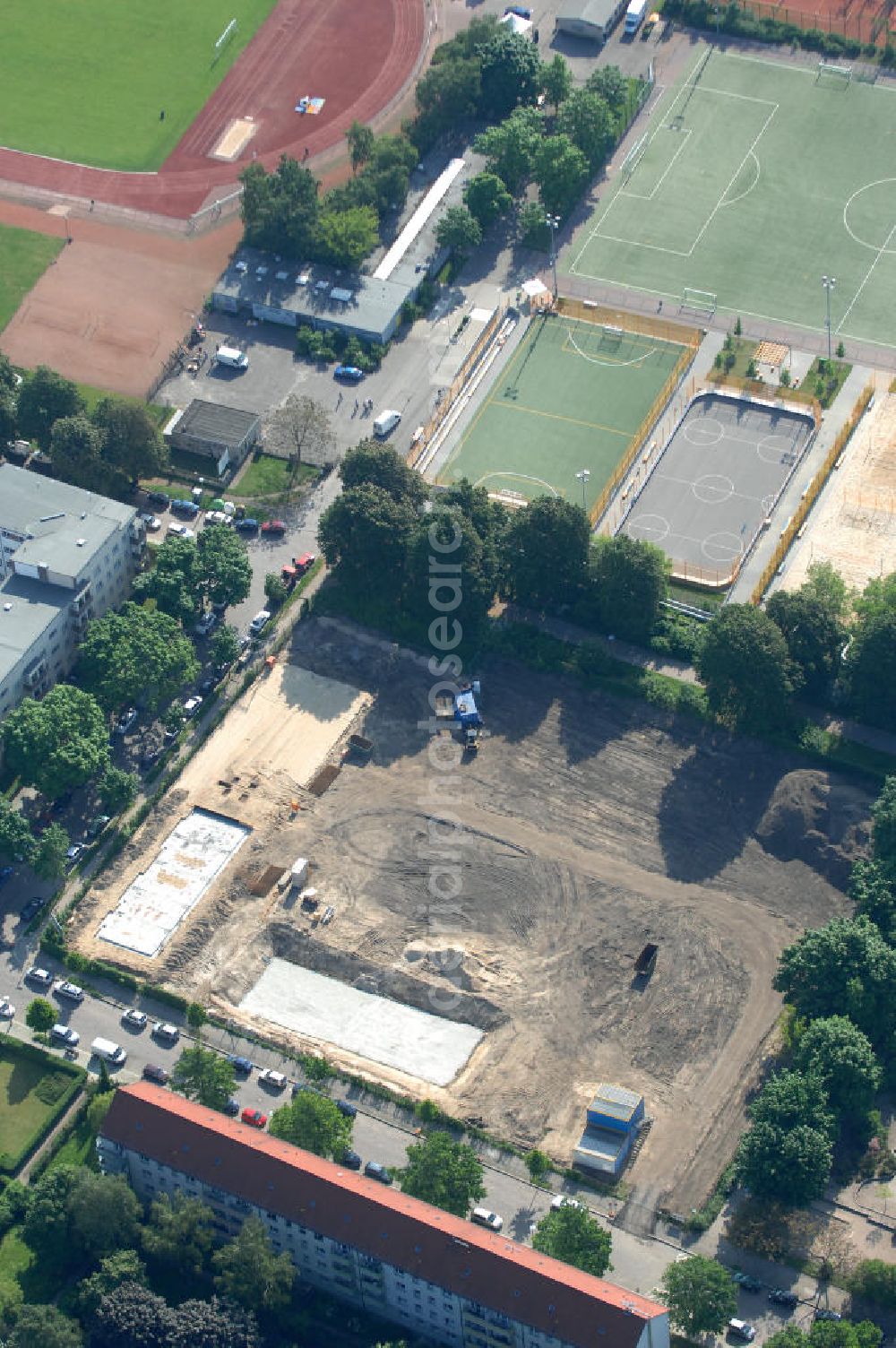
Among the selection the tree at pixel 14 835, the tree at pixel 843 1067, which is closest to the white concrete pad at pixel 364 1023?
the tree at pixel 14 835

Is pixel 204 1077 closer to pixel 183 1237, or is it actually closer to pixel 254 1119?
pixel 254 1119

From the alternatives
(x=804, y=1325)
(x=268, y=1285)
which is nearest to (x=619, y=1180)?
(x=804, y=1325)

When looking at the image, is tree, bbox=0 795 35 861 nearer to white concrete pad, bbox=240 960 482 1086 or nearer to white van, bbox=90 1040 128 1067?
white van, bbox=90 1040 128 1067

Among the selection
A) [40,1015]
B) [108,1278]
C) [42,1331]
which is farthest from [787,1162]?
[40,1015]

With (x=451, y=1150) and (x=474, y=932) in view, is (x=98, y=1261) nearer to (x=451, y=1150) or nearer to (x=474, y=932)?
(x=451, y=1150)

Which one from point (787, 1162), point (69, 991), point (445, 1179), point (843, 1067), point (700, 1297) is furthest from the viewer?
point (69, 991)

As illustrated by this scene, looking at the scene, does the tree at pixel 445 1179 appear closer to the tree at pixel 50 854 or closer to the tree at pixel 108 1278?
the tree at pixel 108 1278
